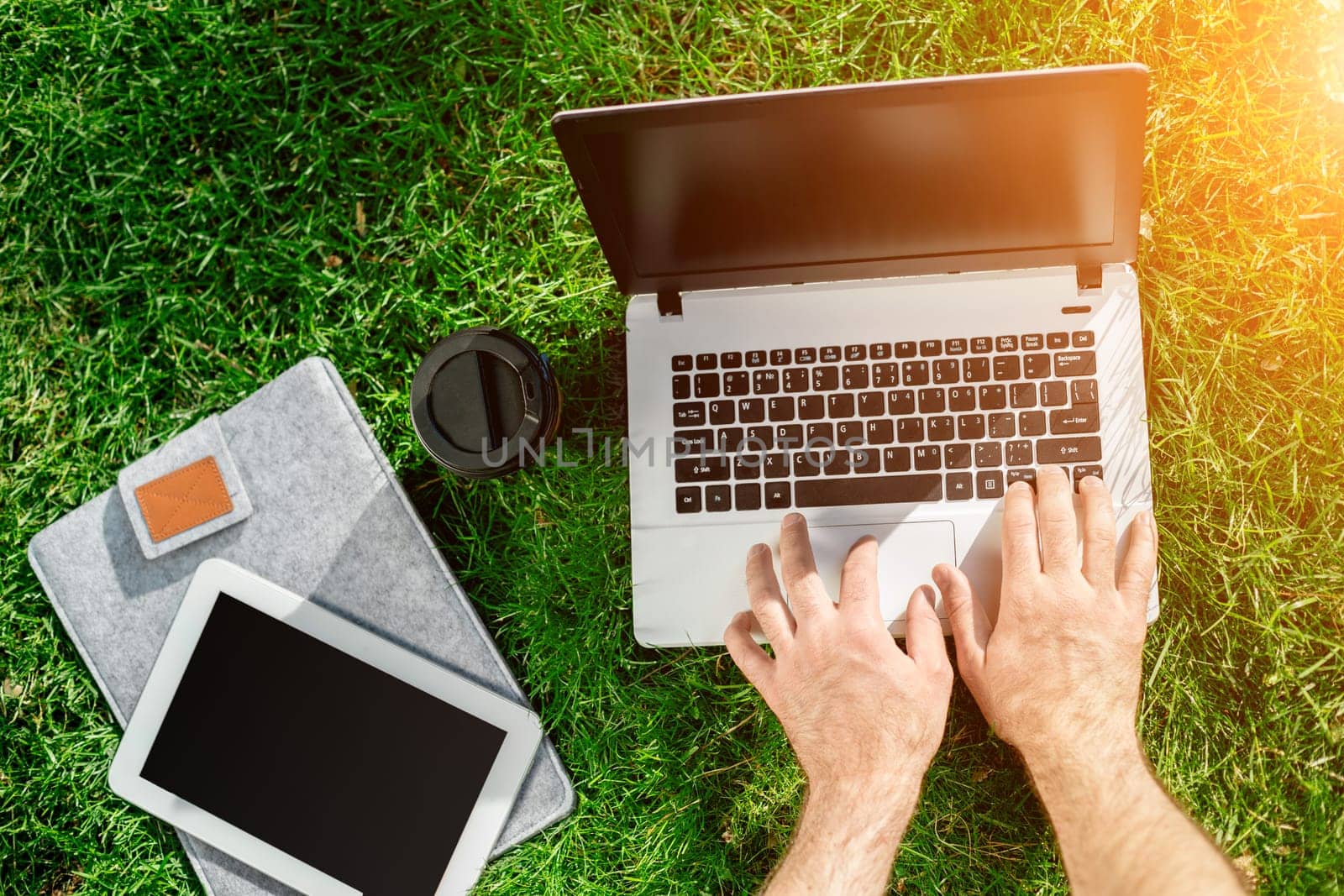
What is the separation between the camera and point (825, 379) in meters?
1.18

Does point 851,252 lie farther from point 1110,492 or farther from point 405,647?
point 405,647

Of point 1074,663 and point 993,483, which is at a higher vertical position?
point 993,483

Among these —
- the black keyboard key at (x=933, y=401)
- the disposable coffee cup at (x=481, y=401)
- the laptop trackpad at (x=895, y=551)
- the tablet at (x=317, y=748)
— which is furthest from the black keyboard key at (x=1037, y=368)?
the tablet at (x=317, y=748)

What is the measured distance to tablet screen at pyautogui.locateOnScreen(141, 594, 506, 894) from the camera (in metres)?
1.34

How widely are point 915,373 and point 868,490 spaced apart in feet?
0.52

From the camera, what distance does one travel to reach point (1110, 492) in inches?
45.4

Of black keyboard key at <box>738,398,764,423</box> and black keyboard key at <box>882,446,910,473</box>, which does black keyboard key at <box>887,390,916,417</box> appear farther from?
black keyboard key at <box>738,398,764,423</box>

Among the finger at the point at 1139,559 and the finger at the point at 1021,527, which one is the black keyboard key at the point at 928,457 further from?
the finger at the point at 1139,559

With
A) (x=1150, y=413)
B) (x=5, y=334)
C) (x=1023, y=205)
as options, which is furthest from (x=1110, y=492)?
(x=5, y=334)

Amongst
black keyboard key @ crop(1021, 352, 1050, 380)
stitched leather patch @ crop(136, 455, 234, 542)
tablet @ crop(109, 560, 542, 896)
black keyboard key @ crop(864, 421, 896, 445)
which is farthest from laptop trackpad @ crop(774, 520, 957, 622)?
stitched leather patch @ crop(136, 455, 234, 542)

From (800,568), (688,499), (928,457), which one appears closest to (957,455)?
(928,457)

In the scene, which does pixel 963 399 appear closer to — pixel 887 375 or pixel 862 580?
pixel 887 375

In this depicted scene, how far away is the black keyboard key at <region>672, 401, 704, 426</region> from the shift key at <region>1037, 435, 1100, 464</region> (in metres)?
0.43

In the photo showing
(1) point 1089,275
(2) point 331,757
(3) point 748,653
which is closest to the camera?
(1) point 1089,275
